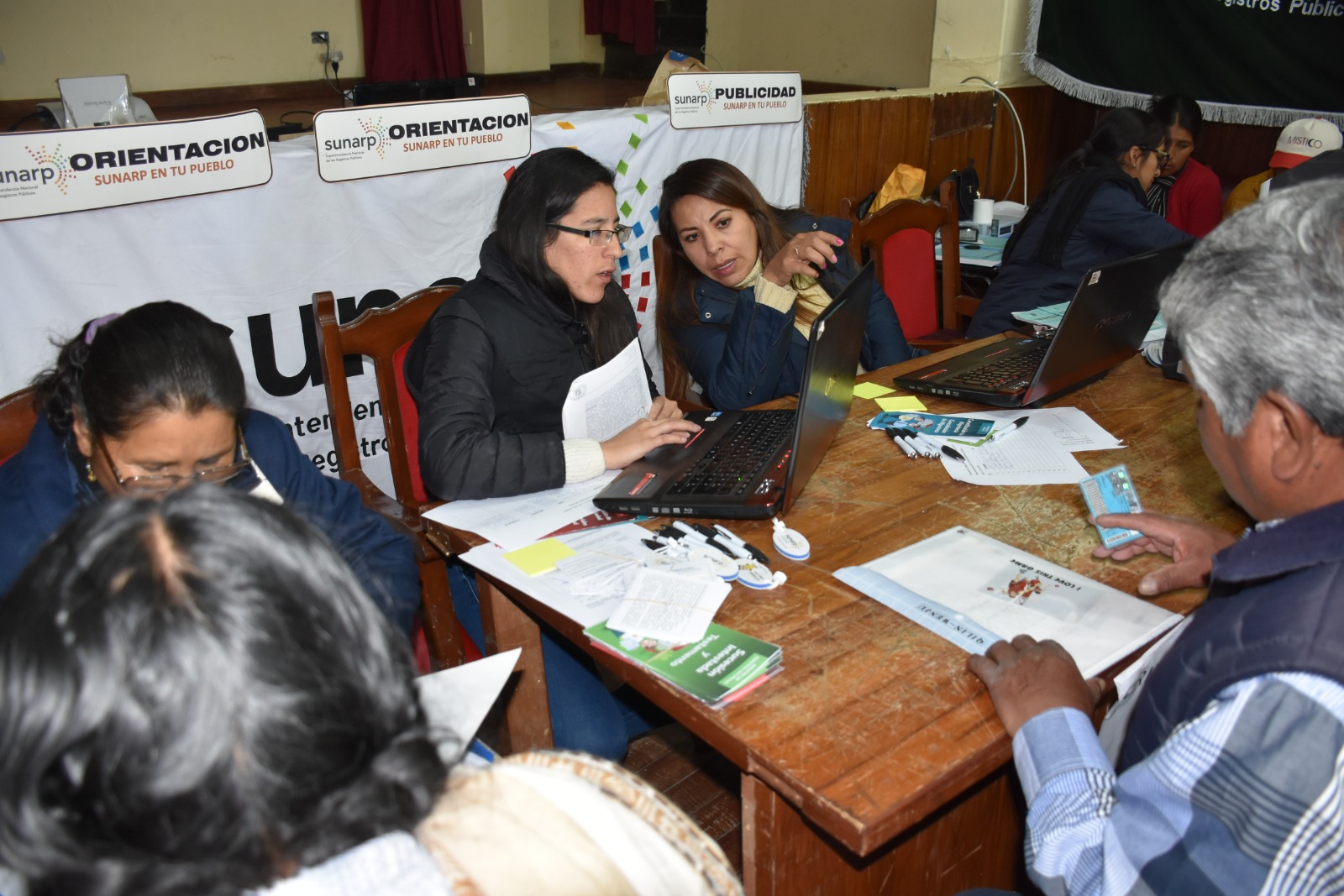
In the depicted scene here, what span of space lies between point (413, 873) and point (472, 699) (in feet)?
1.74

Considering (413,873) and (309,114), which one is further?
(309,114)

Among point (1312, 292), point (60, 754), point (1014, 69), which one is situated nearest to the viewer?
point (60, 754)

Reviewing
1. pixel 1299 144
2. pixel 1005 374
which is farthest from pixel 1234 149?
pixel 1005 374

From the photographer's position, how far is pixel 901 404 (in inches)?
76.8

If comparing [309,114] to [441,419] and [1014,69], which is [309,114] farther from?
[441,419]

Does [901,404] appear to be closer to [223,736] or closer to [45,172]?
[223,736]

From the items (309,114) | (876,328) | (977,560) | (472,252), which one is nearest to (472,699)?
(977,560)

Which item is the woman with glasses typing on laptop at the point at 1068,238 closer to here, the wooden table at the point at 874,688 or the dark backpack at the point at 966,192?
the wooden table at the point at 874,688

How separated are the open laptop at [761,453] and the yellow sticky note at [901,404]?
0.16m

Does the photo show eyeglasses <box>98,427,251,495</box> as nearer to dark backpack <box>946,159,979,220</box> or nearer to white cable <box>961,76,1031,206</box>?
dark backpack <box>946,159,979,220</box>

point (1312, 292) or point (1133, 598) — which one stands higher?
point (1312, 292)

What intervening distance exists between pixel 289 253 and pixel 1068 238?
2.24 metres

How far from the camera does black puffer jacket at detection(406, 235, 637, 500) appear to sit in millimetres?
1585

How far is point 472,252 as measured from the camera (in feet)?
9.93
